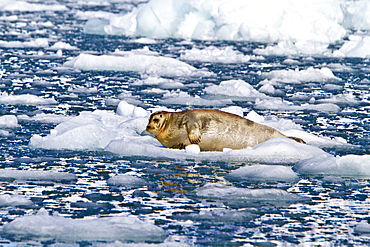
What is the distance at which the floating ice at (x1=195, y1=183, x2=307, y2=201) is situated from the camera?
5215 mm

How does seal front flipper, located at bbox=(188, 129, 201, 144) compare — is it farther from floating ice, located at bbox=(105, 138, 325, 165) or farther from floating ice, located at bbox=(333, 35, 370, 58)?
floating ice, located at bbox=(333, 35, 370, 58)

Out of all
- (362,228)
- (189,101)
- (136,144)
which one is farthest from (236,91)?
(362,228)

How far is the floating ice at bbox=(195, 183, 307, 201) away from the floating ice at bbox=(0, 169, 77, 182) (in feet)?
4.09

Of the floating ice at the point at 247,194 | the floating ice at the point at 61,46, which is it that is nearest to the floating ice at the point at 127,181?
the floating ice at the point at 247,194

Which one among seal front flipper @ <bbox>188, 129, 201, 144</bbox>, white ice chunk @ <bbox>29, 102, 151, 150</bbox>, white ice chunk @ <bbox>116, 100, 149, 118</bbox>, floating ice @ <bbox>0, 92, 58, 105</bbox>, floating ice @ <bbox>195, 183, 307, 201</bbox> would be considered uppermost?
floating ice @ <bbox>195, 183, 307, 201</bbox>

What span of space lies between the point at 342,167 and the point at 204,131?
1.57 meters

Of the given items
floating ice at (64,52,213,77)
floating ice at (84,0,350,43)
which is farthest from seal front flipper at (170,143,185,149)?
floating ice at (84,0,350,43)

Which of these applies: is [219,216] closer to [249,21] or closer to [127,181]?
[127,181]

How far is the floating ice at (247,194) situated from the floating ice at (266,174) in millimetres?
541

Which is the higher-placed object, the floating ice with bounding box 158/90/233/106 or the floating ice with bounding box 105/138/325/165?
the floating ice with bounding box 105/138/325/165

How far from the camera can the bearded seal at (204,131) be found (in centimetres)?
701

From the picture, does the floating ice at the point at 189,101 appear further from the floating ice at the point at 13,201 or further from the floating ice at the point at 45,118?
the floating ice at the point at 13,201

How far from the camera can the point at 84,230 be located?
423cm

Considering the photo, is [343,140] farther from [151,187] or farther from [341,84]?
[341,84]
